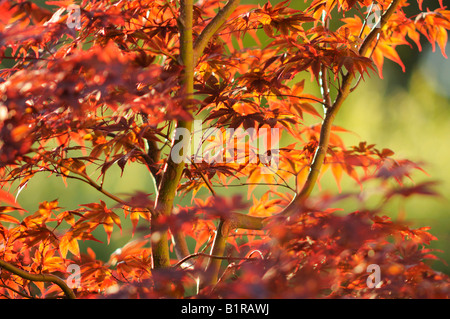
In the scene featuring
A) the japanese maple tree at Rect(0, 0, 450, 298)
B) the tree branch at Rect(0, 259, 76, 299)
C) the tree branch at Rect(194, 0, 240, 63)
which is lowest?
the tree branch at Rect(0, 259, 76, 299)

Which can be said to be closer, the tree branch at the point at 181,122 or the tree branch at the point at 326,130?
the tree branch at the point at 181,122

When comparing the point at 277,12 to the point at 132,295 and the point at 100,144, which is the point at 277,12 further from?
the point at 132,295

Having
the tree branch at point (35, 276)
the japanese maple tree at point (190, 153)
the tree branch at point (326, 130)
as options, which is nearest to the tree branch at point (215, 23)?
the japanese maple tree at point (190, 153)

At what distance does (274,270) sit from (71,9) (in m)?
0.61

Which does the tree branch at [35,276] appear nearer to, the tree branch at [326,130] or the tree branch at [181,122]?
the tree branch at [181,122]

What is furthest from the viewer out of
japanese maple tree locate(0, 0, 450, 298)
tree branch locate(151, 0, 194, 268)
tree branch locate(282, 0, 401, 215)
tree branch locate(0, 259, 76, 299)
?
tree branch locate(282, 0, 401, 215)

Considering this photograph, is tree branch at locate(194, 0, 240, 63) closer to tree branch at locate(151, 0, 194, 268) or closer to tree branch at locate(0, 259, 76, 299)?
tree branch at locate(151, 0, 194, 268)

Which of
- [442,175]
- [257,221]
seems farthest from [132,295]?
[442,175]

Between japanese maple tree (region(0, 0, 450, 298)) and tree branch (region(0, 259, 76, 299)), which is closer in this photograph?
japanese maple tree (region(0, 0, 450, 298))

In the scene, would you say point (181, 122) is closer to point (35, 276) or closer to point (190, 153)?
point (190, 153)

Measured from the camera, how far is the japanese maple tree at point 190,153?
0.69 meters

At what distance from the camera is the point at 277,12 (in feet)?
3.41

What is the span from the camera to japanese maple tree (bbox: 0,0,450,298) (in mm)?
687

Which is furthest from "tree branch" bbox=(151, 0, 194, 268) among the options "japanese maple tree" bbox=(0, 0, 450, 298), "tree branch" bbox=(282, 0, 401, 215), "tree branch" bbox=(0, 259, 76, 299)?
"tree branch" bbox=(282, 0, 401, 215)
